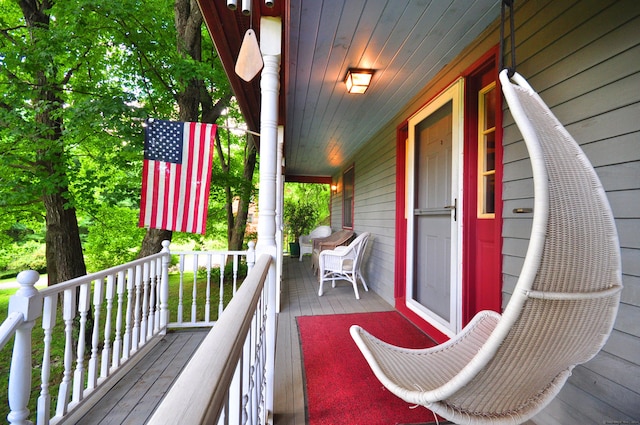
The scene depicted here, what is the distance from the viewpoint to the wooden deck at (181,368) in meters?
1.77

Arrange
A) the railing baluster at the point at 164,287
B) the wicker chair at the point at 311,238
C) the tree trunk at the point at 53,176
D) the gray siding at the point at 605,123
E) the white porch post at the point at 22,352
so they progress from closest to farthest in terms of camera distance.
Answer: the gray siding at the point at 605,123 < the white porch post at the point at 22,352 < the railing baluster at the point at 164,287 < the tree trunk at the point at 53,176 < the wicker chair at the point at 311,238

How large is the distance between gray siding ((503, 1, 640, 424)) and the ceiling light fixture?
1270 millimetres

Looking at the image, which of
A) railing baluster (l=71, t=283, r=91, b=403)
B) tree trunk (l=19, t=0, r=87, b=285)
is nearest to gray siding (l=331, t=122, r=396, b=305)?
railing baluster (l=71, t=283, r=91, b=403)

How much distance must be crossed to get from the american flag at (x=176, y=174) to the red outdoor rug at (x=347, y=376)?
1.63 meters

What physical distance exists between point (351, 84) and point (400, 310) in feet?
8.59

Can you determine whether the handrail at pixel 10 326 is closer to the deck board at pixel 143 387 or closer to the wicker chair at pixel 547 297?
the deck board at pixel 143 387

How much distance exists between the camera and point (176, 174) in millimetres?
2689

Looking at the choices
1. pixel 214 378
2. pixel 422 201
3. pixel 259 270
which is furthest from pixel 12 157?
pixel 422 201

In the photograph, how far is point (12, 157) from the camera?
11.2 ft

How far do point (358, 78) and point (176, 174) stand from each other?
1976mm

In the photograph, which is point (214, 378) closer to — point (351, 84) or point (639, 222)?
point (639, 222)

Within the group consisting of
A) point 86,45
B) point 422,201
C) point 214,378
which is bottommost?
point 214,378

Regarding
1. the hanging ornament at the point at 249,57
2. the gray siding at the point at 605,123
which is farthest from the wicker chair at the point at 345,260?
the hanging ornament at the point at 249,57

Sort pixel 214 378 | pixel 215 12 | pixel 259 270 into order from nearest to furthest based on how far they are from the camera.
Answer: pixel 214 378
pixel 259 270
pixel 215 12
